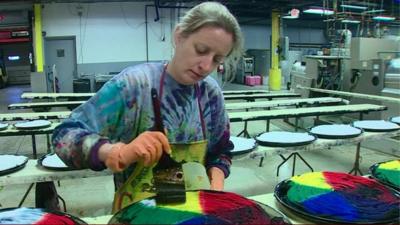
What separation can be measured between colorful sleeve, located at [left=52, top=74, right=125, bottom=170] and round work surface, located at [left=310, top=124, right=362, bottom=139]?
2.03m

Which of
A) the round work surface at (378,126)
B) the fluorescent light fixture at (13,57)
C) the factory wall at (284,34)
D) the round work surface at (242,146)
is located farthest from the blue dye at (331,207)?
the fluorescent light fixture at (13,57)

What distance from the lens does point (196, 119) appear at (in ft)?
3.73

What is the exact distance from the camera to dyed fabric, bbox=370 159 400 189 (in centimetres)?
109

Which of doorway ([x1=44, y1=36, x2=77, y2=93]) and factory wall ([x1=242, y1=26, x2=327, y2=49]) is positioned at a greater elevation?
factory wall ([x1=242, y1=26, x2=327, y2=49])

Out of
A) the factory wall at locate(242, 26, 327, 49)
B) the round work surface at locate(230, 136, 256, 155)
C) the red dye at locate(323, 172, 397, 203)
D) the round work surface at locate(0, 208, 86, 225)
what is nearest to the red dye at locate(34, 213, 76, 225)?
the round work surface at locate(0, 208, 86, 225)

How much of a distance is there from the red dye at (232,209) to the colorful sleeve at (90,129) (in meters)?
0.29

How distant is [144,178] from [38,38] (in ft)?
32.6

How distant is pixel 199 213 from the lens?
2.63ft

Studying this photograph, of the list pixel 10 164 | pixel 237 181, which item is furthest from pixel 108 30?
pixel 10 164

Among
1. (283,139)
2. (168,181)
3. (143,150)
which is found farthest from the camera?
(283,139)

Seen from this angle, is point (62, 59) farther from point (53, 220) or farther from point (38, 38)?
point (53, 220)

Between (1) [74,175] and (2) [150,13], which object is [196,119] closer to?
(1) [74,175]

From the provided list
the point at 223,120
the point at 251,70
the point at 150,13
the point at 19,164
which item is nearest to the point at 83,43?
the point at 150,13

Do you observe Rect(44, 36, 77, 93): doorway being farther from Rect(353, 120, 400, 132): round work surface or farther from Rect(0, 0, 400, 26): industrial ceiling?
Rect(353, 120, 400, 132): round work surface
